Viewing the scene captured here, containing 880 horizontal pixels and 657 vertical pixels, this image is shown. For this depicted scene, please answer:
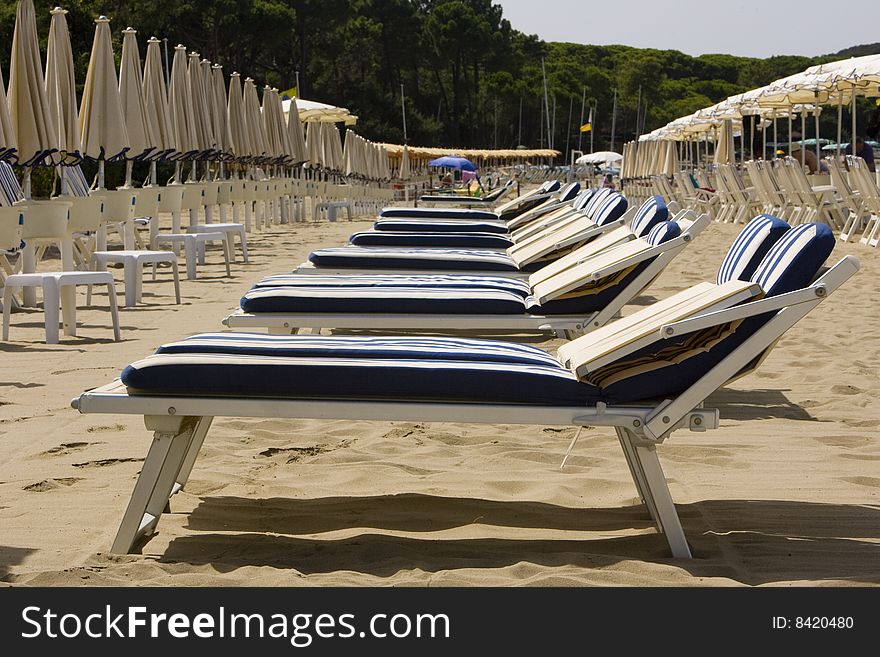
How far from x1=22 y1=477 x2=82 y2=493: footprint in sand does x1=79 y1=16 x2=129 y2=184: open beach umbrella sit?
Result: 26.1ft

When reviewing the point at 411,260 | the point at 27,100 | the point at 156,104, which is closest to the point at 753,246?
the point at 411,260

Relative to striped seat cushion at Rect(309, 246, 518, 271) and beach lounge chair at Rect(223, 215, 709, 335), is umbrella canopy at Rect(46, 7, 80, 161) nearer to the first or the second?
striped seat cushion at Rect(309, 246, 518, 271)

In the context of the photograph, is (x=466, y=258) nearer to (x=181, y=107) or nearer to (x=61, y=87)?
(x=61, y=87)

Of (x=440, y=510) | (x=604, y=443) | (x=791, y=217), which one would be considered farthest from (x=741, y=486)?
(x=791, y=217)

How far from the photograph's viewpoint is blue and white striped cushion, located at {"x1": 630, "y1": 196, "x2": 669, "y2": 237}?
18.5ft

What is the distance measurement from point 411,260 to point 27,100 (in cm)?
380

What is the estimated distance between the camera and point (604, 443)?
457 cm

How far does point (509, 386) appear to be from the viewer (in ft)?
10.6

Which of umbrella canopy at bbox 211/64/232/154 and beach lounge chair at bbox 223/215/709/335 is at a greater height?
umbrella canopy at bbox 211/64/232/154

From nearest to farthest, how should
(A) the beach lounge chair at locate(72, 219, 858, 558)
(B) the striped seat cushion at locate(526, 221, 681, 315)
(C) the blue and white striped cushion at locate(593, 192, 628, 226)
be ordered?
(A) the beach lounge chair at locate(72, 219, 858, 558)
(B) the striped seat cushion at locate(526, 221, 681, 315)
(C) the blue and white striped cushion at locate(593, 192, 628, 226)

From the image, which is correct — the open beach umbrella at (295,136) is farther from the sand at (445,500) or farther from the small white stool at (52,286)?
the sand at (445,500)

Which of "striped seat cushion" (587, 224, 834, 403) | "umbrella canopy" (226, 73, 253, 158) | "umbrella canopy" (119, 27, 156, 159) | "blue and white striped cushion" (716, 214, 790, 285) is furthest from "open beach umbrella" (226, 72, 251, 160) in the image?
"striped seat cushion" (587, 224, 834, 403)

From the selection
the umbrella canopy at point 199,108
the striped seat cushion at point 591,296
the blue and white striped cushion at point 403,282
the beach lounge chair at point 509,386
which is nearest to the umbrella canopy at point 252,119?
the umbrella canopy at point 199,108

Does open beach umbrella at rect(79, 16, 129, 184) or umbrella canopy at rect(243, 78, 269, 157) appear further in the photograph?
umbrella canopy at rect(243, 78, 269, 157)
